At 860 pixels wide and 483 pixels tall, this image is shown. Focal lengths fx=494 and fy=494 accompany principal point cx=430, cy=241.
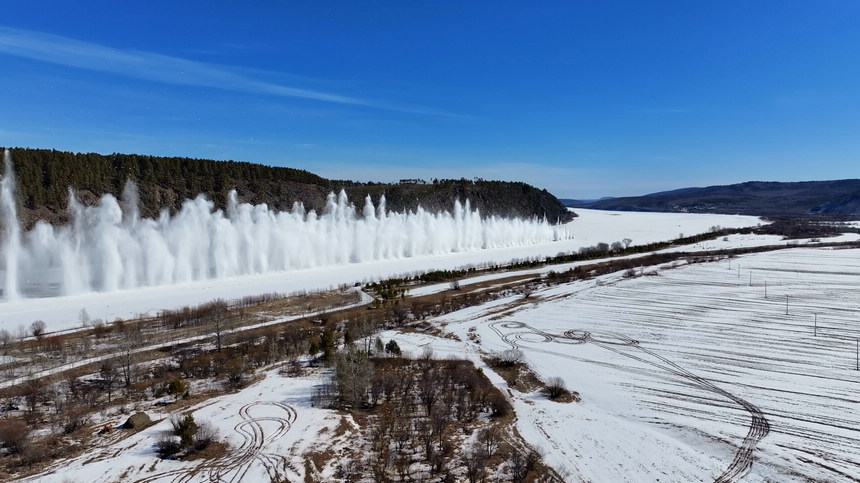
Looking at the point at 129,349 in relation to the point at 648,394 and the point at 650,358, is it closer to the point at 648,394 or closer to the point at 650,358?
the point at 648,394

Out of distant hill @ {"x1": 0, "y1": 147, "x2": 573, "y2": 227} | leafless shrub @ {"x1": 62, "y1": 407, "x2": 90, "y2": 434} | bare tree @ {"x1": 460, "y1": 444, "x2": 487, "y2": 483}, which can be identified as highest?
distant hill @ {"x1": 0, "y1": 147, "x2": 573, "y2": 227}

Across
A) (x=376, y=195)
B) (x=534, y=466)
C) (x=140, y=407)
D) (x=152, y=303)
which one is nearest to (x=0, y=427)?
(x=140, y=407)

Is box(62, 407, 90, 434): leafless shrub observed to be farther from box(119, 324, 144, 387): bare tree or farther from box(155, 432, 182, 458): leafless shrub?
box(155, 432, 182, 458): leafless shrub

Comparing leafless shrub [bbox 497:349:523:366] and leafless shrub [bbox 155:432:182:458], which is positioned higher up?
leafless shrub [bbox 155:432:182:458]

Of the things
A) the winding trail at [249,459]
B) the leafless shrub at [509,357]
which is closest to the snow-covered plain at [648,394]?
the winding trail at [249,459]

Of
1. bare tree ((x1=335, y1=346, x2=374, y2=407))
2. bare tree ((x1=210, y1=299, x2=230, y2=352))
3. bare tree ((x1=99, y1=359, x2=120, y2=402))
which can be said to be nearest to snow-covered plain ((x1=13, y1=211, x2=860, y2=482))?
bare tree ((x1=335, y1=346, x2=374, y2=407))

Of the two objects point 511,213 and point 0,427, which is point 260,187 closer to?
point 511,213

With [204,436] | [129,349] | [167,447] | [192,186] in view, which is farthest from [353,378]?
[192,186]
